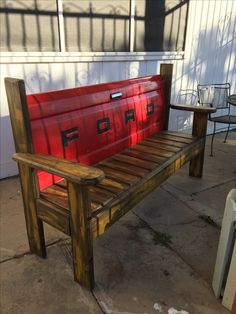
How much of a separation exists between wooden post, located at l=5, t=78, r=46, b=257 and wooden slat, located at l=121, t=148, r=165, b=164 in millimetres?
1033

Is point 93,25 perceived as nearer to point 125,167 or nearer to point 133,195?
point 125,167

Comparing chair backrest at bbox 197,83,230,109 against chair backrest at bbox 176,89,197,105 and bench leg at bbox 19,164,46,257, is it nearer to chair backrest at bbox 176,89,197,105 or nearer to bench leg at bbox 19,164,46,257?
chair backrest at bbox 176,89,197,105

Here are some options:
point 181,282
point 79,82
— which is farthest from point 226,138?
point 181,282

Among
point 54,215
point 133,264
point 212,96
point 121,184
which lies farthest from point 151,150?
point 212,96

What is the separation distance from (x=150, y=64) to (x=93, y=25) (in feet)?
3.60

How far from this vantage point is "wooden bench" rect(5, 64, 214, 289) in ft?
5.47

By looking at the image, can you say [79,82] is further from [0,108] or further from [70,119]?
[70,119]

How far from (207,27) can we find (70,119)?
343cm

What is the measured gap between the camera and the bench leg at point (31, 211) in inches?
73.7

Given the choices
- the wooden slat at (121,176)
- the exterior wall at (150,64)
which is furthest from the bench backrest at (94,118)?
the exterior wall at (150,64)

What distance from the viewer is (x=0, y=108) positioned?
10.4 ft

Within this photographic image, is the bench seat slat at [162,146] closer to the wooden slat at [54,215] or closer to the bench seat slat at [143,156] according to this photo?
the bench seat slat at [143,156]

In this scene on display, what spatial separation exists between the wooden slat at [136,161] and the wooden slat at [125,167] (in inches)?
1.9

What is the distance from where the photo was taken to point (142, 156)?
2.57 metres
